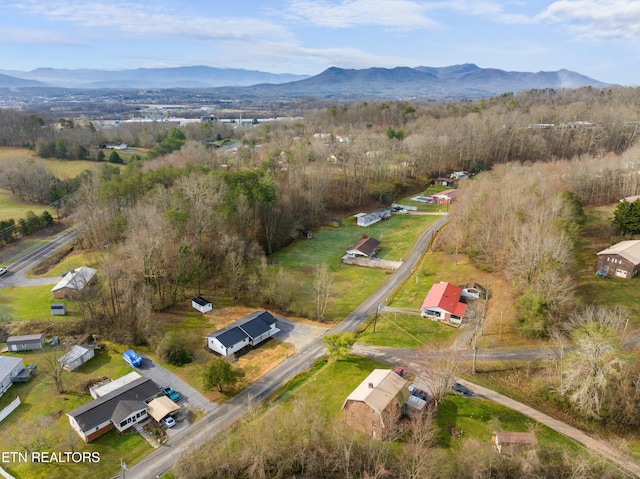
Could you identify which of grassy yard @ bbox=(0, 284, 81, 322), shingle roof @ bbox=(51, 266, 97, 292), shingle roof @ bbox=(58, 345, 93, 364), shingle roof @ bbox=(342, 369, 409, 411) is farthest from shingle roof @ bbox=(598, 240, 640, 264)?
grassy yard @ bbox=(0, 284, 81, 322)

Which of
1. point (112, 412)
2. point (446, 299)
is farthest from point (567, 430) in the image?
point (112, 412)

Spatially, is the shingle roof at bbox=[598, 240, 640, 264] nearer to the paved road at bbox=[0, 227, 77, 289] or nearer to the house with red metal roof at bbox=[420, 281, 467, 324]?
the house with red metal roof at bbox=[420, 281, 467, 324]

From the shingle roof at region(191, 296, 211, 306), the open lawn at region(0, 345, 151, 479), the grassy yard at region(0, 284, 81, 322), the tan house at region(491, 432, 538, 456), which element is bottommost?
the open lawn at region(0, 345, 151, 479)

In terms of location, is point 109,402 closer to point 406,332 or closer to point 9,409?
point 9,409

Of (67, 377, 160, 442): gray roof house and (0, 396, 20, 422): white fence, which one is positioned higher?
(67, 377, 160, 442): gray roof house

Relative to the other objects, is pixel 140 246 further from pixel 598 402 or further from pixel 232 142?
pixel 232 142

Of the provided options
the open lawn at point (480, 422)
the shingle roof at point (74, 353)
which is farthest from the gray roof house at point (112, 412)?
the open lawn at point (480, 422)

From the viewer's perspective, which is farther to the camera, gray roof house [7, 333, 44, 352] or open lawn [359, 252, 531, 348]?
open lawn [359, 252, 531, 348]
